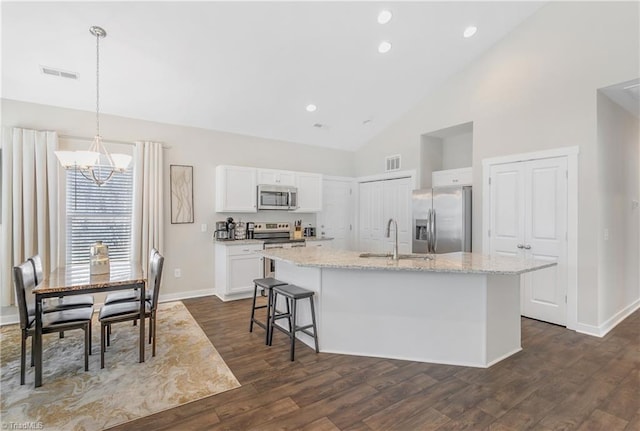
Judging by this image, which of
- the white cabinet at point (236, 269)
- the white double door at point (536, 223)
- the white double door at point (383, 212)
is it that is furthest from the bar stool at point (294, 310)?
the white double door at point (383, 212)

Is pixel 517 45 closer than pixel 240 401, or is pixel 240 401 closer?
pixel 240 401

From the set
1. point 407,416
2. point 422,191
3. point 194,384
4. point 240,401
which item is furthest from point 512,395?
point 422,191

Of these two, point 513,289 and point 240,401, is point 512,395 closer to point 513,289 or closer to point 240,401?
point 513,289

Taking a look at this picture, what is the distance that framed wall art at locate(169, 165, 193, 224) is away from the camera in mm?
5070

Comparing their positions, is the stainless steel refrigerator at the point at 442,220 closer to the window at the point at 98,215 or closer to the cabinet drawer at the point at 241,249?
the cabinet drawer at the point at 241,249

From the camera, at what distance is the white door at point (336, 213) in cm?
673

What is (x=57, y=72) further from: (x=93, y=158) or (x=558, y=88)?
(x=558, y=88)

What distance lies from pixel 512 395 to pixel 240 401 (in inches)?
80.2

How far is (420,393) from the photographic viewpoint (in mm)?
2447

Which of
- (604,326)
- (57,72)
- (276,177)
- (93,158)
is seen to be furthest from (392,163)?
(57,72)

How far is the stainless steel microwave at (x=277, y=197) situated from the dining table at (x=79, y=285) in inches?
99.9

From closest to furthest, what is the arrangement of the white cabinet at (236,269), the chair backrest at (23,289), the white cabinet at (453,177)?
the chair backrest at (23,289)
the white cabinet at (236,269)
the white cabinet at (453,177)

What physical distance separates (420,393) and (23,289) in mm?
3180

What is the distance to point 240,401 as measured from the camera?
2355 mm
